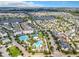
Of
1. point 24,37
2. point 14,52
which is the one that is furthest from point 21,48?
point 24,37

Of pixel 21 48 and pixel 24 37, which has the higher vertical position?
pixel 24 37

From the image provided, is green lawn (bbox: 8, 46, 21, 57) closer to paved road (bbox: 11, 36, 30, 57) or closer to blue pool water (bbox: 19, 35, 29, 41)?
paved road (bbox: 11, 36, 30, 57)

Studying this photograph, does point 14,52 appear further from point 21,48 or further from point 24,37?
point 24,37

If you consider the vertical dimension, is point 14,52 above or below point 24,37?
below

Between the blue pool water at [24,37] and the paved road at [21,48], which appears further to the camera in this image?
the blue pool water at [24,37]

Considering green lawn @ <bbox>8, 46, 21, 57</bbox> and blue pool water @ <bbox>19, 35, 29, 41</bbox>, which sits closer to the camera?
green lawn @ <bbox>8, 46, 21, 57</bbox>

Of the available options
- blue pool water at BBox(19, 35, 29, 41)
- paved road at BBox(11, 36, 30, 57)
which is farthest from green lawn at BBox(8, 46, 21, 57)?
blue pool water at BBox(19, 35, 29, 41)

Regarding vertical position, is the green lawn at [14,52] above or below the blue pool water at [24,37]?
below

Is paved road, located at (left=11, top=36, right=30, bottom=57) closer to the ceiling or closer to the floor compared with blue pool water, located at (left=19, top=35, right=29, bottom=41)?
closer to the floor

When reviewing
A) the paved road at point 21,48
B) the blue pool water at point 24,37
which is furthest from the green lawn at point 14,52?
the blue pool water at point 24,37

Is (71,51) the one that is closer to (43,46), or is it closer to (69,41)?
(69,41)

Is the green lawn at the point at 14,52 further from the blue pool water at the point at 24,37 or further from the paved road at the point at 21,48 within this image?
the blue pool water at the point at 24,37

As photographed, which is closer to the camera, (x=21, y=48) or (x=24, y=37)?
(x=21, y=48)
